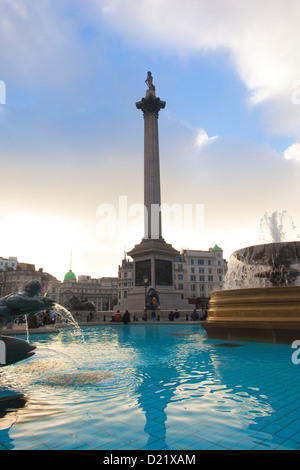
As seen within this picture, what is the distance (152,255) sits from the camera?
3353cm

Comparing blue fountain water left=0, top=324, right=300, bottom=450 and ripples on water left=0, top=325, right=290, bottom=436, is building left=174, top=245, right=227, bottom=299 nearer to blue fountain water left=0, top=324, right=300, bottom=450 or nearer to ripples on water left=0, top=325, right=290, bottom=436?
ripples on water left=0, top=325, right=290, bottom=436

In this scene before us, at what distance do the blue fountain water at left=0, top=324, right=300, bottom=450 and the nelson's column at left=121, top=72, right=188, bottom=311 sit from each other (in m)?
23.3

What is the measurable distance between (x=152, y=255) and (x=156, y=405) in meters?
29.2

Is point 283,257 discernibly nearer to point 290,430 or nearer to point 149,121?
point 290,430

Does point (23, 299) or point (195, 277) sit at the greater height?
point (195, 277)

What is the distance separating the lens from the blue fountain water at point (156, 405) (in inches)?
127

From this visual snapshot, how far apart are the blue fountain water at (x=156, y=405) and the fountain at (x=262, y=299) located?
2.35m

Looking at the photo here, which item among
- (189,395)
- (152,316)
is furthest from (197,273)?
(189,395)

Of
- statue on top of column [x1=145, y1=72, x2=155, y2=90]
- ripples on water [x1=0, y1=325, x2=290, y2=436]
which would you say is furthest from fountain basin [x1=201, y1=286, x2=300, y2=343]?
statue on top of column [x1=145, y1=72, x2=155, y2=90]

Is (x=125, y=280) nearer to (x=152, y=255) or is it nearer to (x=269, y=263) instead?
(x=152, y=255)
